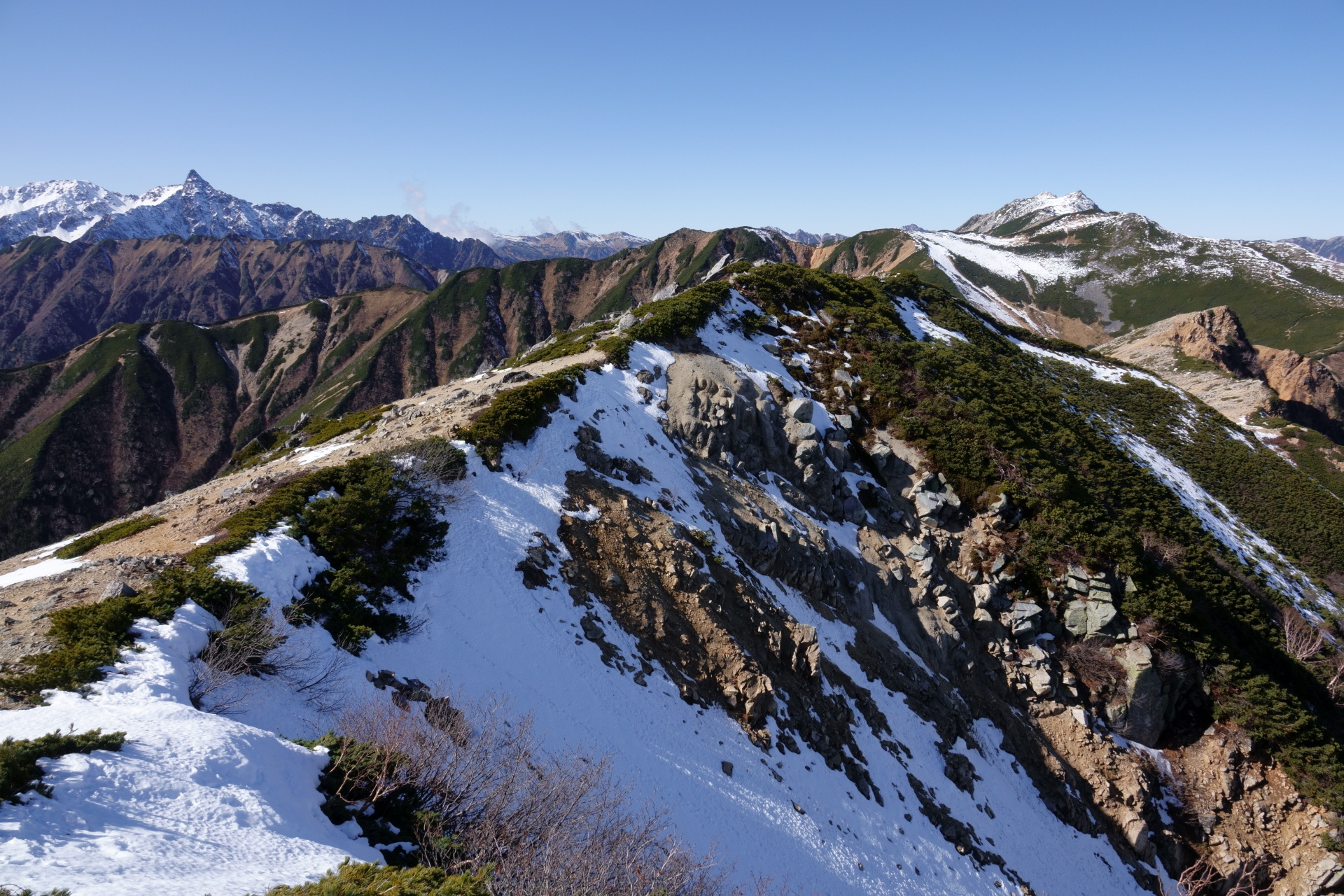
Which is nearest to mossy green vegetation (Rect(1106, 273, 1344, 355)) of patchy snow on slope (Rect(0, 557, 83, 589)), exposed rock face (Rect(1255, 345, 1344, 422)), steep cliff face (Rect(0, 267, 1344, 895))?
exposed rock face (Rect(1255, 345, 1344, 422))

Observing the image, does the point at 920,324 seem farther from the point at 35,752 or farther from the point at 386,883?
the point at 35,752

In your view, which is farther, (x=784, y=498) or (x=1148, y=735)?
(x=784, y=498)

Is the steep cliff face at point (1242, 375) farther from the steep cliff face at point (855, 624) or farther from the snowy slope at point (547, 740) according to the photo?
the snowy slope at point (547, 740)

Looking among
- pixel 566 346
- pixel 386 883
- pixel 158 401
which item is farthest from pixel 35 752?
pixel 158 401

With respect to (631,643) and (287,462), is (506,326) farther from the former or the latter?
(631,643)

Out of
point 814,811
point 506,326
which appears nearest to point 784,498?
point 814,811

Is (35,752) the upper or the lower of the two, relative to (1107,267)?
lower

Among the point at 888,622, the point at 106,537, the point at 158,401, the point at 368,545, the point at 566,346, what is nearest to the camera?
the point at 368,545
